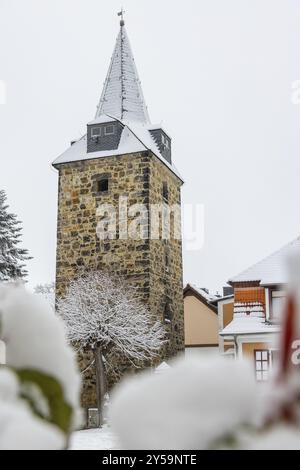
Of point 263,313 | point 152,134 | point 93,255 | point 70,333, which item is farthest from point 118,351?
point 152,134

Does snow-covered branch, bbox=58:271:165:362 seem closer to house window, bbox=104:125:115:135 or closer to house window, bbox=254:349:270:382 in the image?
house window, bbox=254:349:270:382

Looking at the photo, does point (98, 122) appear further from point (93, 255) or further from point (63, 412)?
point (63, 412)

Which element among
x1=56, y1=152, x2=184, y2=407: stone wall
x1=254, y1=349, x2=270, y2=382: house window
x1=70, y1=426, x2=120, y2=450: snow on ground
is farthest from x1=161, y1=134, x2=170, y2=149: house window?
x1=70, y1=426, x2=120, y2=450: snow on ground

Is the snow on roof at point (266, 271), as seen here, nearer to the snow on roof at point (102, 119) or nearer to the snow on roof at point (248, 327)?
the snow on roof at point (248, 327)

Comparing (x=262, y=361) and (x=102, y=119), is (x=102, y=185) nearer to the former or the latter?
(x=102, y=119)

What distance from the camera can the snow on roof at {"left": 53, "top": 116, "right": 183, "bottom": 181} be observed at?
1988cm

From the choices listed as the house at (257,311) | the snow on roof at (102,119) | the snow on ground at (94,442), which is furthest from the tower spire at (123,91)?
the snow on ground at (94,442)

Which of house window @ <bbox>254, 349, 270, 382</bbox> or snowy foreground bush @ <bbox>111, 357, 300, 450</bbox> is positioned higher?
snowy foreground bush @ <bbox>111, 357, 300, 450</bbox>

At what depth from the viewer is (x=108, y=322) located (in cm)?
1798

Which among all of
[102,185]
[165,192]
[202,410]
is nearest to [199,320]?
[165,192]

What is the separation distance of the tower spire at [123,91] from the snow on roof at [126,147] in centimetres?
66

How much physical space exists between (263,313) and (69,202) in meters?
7.38

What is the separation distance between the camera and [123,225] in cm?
1934

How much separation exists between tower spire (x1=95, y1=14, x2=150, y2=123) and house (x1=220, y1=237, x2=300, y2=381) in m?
7.71
